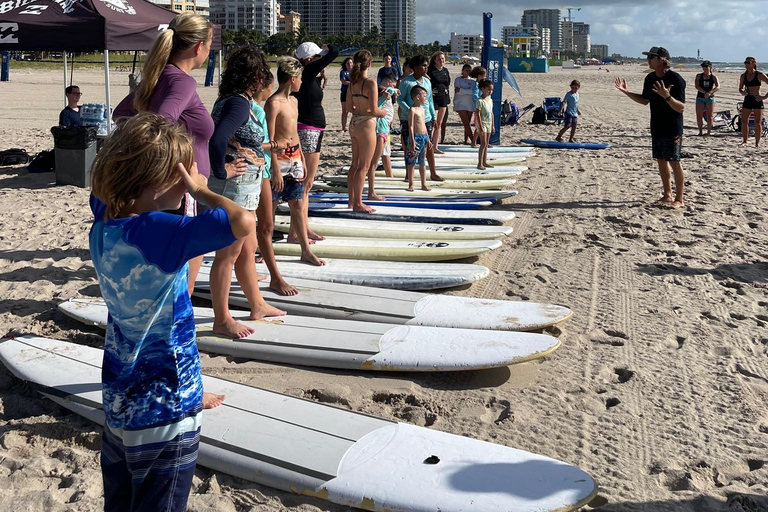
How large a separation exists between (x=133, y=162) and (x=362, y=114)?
16.7 feet

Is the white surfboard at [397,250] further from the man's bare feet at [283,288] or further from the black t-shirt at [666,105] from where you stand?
the black t-shirt at [666,105]

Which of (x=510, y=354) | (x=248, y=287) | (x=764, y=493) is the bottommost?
(x=764, y=493)

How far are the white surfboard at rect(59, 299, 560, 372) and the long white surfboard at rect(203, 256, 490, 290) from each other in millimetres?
893

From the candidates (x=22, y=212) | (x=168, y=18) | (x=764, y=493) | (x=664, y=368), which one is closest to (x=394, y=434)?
(x=764, y=493)

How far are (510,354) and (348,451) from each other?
→ 112cm

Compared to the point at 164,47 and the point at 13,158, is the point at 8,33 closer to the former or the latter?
the point at 13,158

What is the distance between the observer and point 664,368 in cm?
363

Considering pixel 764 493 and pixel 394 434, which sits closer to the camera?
pixel 764 493

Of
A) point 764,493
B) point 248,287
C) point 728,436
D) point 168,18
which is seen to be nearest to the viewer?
point 764,493

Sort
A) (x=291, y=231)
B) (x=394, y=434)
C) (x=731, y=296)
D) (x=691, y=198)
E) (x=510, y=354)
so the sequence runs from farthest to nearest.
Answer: (x=691, y=198), (x=291, y=231), (x=731, y=296), (x=510, y=354), (x=394, y=434)

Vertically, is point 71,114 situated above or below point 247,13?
below

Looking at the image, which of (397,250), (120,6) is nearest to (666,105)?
(397,250)

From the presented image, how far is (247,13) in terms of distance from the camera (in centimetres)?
14800

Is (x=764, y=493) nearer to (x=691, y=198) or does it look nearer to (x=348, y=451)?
(x=348, y=451)
